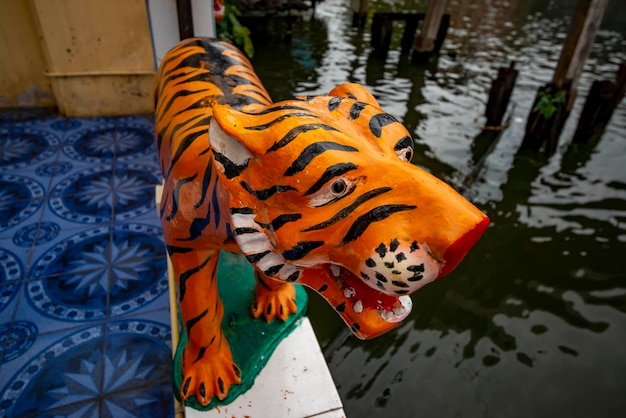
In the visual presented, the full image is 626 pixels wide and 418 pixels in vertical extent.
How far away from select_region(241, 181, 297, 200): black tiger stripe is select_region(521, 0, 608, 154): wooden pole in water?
481 centimetres

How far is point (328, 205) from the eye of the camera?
35.3 inches

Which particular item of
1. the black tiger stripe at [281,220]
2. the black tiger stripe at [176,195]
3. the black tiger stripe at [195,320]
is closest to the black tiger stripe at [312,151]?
the black tiger stripe at [281,220]

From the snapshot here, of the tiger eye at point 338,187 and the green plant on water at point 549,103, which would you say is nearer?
the tiger eye at point 338,187

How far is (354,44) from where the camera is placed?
348 inches

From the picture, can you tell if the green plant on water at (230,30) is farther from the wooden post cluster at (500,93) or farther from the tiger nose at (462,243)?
the tiger nose at (462,243)

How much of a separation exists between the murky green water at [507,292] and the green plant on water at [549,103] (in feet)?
1.67

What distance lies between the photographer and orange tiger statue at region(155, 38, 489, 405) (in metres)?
0.79

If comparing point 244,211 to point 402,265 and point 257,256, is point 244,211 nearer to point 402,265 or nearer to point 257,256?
point 257,256

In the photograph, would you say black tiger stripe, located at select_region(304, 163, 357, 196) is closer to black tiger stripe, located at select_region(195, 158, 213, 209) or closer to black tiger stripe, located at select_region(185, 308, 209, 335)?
black tiger stripe, located at select_region(195, 158, 213, 209)

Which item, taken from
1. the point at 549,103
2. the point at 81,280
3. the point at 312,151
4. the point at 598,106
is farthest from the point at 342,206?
the point at 598,106

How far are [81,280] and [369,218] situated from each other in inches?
84.9

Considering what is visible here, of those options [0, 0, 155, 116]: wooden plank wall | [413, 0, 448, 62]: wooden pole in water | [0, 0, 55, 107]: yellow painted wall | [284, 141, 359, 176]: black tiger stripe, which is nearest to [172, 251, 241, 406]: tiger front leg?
[284, 141, 359, 176]: black tiger stripe

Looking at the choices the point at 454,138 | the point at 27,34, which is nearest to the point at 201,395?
the point at 27,34

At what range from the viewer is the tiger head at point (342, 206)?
2.57 feet
